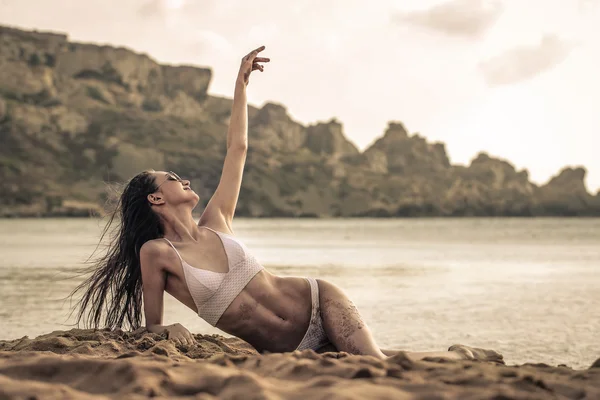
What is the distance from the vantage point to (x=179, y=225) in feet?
16.4

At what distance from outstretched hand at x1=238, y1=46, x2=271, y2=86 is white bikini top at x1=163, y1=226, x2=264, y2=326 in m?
1.58

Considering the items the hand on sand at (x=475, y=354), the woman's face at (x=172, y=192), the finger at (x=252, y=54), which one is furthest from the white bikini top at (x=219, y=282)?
the finger at (x=252, y=54)

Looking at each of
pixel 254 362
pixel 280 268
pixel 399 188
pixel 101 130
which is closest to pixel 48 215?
pixel 101 130

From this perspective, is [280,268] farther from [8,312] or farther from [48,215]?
[48,215]

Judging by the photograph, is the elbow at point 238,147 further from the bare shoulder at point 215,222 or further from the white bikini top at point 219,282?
the white bikini top at point 219,282

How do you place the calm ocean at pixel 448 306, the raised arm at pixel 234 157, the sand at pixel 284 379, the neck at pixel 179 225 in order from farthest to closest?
the calm ocean at pixel 448 306 < the raised arm at pixel 234 157 < the neck at pixel 179 225 < the sand at pixel 284 379

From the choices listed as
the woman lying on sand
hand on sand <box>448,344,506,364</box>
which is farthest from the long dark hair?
hand on sand <box>448,344,506,364</box>

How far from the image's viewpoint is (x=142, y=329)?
5414 mm

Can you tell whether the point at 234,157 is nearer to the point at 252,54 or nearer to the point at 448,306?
the point at 252,54

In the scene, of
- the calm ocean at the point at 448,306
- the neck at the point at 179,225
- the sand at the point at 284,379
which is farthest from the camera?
the calm ocean at the point at 448,306

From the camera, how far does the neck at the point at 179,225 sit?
4988 millimetres

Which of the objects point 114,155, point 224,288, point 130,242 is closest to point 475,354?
point 224,288

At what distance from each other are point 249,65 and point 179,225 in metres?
1.45

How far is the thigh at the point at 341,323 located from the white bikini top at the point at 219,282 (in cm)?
48
